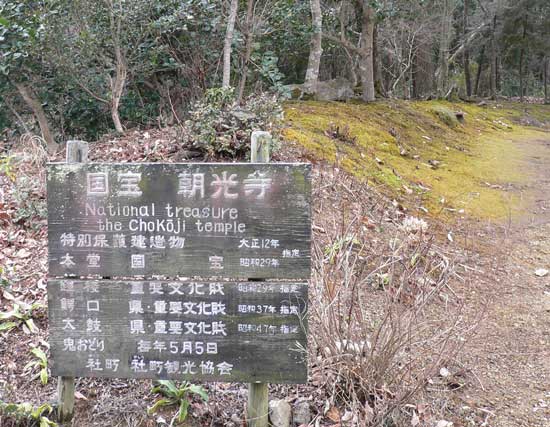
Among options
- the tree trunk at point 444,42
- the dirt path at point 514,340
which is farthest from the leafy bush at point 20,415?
the tree trunk at point 444,42

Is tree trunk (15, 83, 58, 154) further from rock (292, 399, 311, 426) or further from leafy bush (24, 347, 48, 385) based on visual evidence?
rock (292, 399, 311, 426)

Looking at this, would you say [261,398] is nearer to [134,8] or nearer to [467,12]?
[134,8]

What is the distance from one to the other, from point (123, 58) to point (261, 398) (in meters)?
6.24

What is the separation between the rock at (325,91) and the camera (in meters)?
10.5

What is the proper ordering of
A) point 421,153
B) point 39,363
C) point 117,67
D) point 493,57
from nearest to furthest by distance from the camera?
1. point 39,363
2. point 117,67
3. point 421,153
4. point 493,57

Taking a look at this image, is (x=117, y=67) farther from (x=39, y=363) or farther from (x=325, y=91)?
(x=39, y=363)

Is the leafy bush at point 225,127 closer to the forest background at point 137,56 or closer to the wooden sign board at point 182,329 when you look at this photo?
the forest background at point 137,56

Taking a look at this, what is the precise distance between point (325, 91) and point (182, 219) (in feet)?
30.3

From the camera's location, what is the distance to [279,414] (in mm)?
2762

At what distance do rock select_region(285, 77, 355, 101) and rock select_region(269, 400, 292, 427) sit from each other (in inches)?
329

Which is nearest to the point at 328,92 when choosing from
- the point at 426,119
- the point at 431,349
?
the point at 426,119

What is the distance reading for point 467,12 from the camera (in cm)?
2270

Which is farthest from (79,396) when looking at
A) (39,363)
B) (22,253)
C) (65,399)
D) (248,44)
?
(248,44)

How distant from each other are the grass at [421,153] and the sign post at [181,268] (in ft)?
8.22
